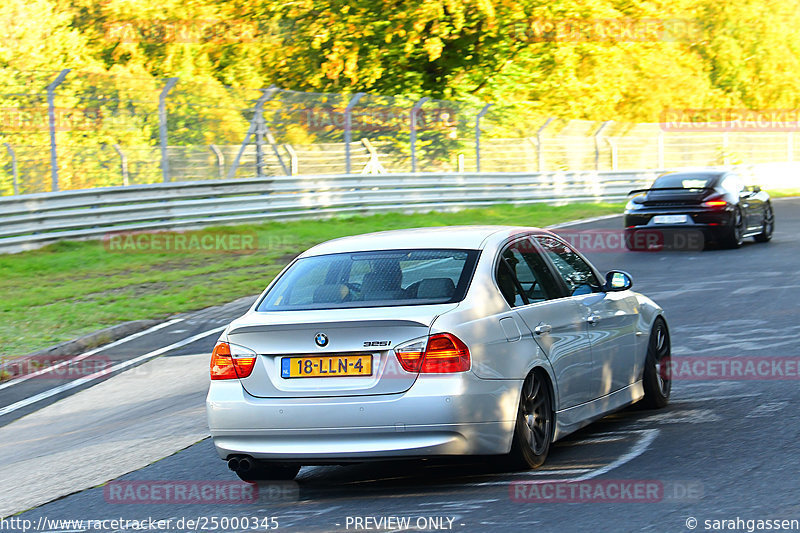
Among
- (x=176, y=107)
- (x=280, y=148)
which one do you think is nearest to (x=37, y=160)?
(x=176, y=107)

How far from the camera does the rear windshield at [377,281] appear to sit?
20.3ft

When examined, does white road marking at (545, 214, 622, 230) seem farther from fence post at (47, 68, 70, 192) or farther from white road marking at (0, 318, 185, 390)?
white road marking at (0, 318, 185, 390)

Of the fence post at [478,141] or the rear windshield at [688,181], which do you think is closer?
the rear windshield at [688,181]

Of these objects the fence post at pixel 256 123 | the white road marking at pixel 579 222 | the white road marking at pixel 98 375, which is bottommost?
the white road marking at pixel 98 375

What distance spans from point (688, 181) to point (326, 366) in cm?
1539

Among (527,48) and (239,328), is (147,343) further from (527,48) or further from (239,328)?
(527,48)

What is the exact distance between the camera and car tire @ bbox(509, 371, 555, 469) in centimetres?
612

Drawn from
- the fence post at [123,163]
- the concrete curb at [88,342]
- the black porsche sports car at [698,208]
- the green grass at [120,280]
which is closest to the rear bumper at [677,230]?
the black porsche sports car at [698,208]

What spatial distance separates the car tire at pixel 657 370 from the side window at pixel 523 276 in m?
1.35

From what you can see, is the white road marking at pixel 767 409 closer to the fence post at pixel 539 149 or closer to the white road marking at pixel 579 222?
the white road marking at pixel 579 222

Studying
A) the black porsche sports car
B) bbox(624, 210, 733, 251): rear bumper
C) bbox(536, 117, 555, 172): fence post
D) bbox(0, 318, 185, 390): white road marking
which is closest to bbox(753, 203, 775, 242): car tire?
the black porsche sports car

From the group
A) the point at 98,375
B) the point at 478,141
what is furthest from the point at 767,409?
the point at 478,141

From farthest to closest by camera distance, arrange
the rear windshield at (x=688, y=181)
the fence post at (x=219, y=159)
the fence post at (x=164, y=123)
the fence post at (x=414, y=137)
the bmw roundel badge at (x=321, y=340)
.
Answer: the fence post at (x=414, y=137) < the fence post at (x=219, y=159) < the fence post at (x=164, y=123) < the rear windshield at (x=688, y=181) < the bmw roundel badge at (x=321, y=340)

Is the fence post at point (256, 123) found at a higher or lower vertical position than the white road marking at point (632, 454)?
higher
